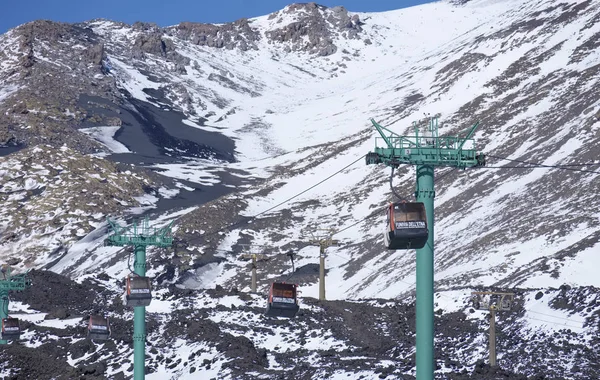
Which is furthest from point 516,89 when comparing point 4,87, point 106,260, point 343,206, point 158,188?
point 4,87

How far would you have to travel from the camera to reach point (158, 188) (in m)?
128

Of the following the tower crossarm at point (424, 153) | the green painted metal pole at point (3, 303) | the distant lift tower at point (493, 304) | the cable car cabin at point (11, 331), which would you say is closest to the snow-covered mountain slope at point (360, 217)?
the distant lift tower at point (493, 304)

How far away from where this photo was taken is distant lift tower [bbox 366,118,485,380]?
21531 mm

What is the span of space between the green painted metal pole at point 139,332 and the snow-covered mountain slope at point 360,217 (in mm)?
4836

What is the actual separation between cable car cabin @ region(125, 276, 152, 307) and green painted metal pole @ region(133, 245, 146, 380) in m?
2.77

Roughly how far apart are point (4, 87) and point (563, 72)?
357 feet

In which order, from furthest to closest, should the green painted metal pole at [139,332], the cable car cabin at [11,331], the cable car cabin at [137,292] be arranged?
1. the cable car cabin at [11,331]
2. the green painted metal pole at [139,332]
3. the cable car cabin at [137,292]

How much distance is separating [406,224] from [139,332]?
21537 mm

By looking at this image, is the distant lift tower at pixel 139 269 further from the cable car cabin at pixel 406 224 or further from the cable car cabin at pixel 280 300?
the cable car cabin at pixel 406 224

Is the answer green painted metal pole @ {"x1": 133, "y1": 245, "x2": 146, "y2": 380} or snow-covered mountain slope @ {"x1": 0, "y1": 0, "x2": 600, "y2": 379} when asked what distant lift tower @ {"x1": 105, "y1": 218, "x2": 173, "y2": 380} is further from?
snow-covered mountain slope @ {"x1": 0, "y1": 0, "x2": 600, "y2": 379}

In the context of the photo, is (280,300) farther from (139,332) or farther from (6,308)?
(6,308)

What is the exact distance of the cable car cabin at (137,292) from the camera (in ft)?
120

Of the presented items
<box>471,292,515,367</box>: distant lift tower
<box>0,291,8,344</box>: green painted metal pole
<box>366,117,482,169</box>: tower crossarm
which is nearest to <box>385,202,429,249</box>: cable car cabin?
<box>366,117,482,169</box>: tower crossarm

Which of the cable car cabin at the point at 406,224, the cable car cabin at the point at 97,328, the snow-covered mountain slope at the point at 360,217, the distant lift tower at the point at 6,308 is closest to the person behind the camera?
the cable car cabin at the point at 406,224
